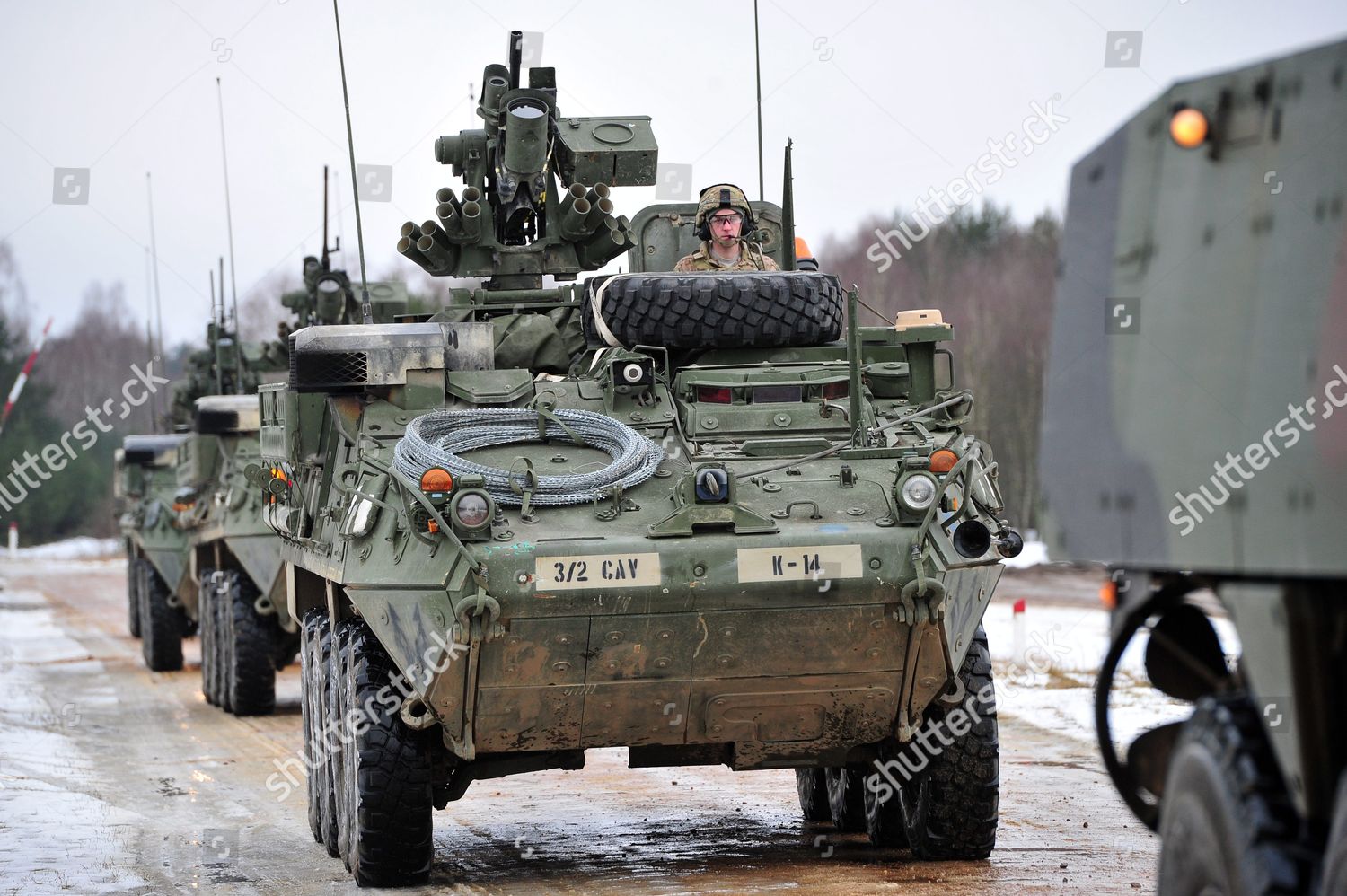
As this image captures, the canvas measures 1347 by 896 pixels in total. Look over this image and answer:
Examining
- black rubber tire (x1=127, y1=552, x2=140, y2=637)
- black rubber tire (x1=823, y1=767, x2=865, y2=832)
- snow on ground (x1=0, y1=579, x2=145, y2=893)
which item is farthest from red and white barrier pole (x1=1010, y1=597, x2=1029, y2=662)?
black rubber tire (x1=127, y1=552, x2=140, y2=637)

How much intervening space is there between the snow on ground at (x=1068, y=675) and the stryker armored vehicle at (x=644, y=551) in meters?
3.23

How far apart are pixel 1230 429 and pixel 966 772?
175 inches

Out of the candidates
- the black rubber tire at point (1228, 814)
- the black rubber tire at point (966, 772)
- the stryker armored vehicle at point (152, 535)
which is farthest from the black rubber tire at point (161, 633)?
the black rubber tire at point (1228, 814)

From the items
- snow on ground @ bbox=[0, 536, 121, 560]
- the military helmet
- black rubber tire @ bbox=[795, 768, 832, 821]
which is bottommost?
black rubber tire @ bbox=[795, 768, 832, 821]

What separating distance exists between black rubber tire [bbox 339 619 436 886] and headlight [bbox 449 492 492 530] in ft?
3.16

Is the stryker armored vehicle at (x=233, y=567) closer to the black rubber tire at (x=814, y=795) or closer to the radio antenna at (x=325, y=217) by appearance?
the radio antenna at (x=325, y=217)

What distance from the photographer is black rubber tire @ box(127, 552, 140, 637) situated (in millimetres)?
21734

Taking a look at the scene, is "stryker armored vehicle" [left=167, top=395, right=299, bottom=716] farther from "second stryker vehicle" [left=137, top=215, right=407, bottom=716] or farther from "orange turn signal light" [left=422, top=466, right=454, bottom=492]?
"orange turn signal light" [left=422, top=466, right=454, bottom=492]

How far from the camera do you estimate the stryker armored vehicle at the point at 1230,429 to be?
366 cm

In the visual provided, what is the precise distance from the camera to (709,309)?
865 cm

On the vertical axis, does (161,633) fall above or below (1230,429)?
below

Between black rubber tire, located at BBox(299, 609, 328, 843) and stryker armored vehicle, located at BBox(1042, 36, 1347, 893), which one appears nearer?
stryker armored vehicle, located at BBox(1042, 36, 1347, 893)

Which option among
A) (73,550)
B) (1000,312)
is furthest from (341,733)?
(73,550)

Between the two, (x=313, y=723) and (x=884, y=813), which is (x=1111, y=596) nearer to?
(x=884, y=813)
